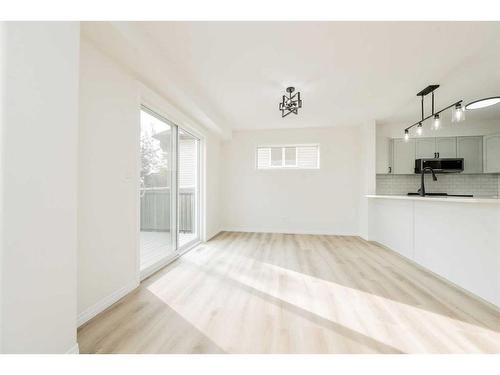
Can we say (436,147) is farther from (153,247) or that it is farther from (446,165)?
(153,247)

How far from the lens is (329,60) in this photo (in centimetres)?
252

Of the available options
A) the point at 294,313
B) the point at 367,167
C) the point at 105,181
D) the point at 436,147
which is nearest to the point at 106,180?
the point at 105,181

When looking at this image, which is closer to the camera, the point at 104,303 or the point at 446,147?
the point at 104,303

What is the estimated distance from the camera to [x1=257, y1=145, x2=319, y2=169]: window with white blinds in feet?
18.4

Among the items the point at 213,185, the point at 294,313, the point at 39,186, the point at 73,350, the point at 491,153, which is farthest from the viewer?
the point at 213,185

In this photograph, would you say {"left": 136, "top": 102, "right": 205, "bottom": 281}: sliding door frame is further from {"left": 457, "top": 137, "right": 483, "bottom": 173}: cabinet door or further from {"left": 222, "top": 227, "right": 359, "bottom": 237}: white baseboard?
{"left": 457, "top": 137, "right": 483, "bottom": 173}: cabinet door

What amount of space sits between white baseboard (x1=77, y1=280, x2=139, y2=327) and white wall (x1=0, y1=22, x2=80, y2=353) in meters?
0.47

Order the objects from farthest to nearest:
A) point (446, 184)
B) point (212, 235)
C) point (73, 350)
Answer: point (212, 235) → point (446, 184) → point (73, 350)

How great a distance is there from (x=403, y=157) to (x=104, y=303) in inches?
237

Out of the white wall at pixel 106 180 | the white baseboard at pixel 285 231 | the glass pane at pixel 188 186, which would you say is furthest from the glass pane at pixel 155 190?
the white baseboard at pixel 285 231

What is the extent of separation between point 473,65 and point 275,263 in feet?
11.7

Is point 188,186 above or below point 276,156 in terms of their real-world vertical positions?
below

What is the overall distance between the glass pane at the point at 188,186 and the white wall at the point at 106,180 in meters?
1.85

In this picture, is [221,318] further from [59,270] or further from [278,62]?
[278,62]
